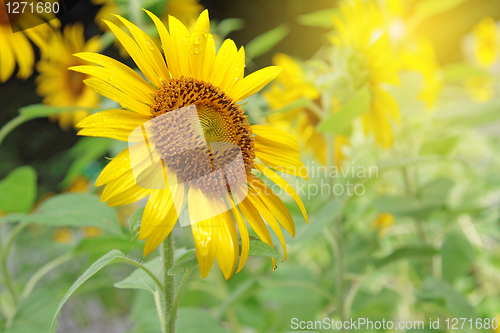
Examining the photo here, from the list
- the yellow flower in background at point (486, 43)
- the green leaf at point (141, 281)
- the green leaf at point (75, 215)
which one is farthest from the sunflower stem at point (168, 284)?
the yellow flower in background at point (486, 43)

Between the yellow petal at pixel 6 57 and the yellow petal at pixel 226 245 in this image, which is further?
the yellow petal at pixel 6 57

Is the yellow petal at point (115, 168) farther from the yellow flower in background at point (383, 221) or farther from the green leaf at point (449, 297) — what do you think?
the yellow flower in background at point (383, 221)

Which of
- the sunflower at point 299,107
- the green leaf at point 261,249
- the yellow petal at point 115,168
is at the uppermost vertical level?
the sunflower at point 299,107

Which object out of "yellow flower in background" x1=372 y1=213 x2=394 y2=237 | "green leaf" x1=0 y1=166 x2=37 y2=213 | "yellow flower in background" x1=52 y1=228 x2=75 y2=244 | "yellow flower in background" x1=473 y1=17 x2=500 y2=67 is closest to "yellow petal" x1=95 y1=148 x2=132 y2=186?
"green leaf" x1=0 y1=166 x2=37 y2=213

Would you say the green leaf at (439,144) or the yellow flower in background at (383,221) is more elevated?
the green leaf at (439,144)

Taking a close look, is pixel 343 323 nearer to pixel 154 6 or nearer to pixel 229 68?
pixel 229 68

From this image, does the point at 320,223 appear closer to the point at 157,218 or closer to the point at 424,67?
the point at 157,218
